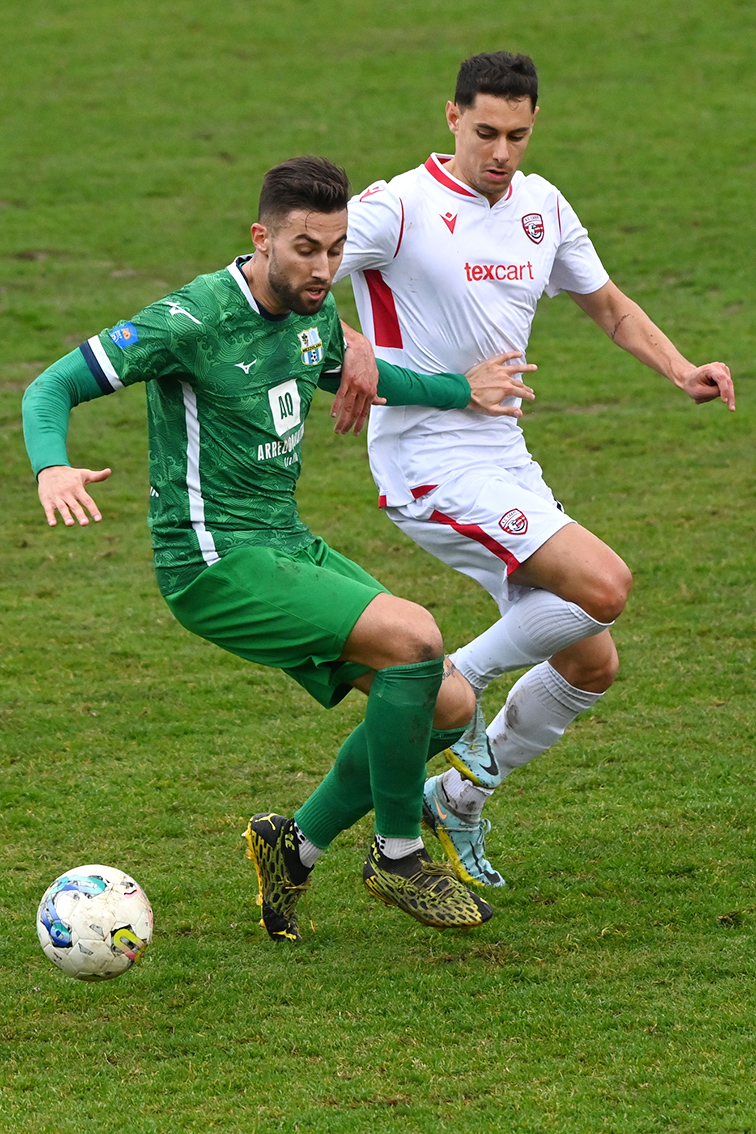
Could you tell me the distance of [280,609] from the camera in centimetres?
435

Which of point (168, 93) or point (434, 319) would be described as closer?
point (434, 319)

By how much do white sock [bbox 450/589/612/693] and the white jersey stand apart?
56cm

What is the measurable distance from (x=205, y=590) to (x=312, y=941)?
4.10 ft

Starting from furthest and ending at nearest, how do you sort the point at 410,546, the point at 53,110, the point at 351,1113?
the point at 53,110, the point at 410,546, the point at 351,1113

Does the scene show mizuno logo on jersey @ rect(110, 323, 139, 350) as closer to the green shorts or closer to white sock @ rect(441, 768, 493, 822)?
the green shorts

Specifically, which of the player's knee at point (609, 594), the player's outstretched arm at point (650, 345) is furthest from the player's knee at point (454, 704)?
the player's outstretched arm at point (650, 345)

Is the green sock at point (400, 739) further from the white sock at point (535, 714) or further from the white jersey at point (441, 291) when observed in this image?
the white jersey at point (441, 291)

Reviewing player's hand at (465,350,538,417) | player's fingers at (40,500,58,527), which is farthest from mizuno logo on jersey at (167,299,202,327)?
player's hand at (465,350,538,417)

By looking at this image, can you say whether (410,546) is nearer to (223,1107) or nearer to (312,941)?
(312,941)

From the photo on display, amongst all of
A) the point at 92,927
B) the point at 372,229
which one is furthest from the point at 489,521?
the point at 92,927

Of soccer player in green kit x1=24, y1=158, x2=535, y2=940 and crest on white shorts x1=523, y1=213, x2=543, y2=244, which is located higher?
crest on white shorts x1=523, y1=213, x2=543, y2=244

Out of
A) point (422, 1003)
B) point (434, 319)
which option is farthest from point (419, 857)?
point (434, 319)

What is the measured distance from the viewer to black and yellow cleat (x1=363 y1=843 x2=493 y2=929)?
14.6 feet

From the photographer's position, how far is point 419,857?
4598mm
